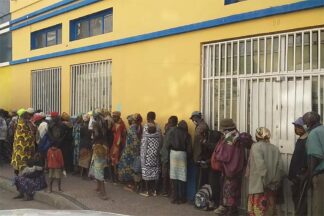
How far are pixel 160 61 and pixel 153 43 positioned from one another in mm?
445

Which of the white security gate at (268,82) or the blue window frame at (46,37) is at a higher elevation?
the blue window frame at (46,37)

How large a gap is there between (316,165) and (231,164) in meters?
1.48

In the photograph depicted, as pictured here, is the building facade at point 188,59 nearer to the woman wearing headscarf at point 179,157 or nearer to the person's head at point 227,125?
the person's head at point 227,125

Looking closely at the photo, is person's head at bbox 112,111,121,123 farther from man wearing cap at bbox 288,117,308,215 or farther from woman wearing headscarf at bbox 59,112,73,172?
man wearing cap at bbox 288,117,308,215

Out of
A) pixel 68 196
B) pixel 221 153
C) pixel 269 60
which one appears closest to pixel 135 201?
pixel 68 196

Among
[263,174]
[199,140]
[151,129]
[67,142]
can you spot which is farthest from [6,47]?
[263,174]

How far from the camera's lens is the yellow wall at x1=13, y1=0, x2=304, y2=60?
8125 mm

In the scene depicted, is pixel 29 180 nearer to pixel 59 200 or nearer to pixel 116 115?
pixel 59 200

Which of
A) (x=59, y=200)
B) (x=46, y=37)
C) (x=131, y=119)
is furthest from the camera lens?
(x=46, y=37)

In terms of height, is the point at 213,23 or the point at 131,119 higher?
the point at 213,23

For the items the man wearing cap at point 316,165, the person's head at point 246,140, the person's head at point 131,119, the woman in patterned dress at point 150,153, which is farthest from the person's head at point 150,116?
the man wearing cap at point 316,165

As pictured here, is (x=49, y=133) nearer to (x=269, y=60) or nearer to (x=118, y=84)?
(x=118, y=84)

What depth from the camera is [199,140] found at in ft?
26.8

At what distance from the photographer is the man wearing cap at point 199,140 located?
8.12 meters
